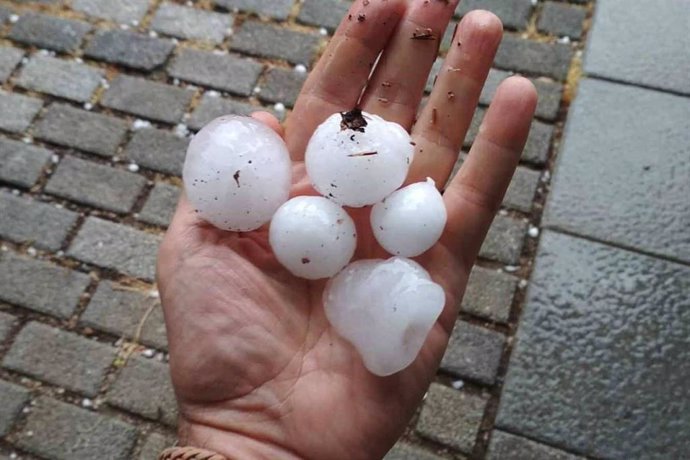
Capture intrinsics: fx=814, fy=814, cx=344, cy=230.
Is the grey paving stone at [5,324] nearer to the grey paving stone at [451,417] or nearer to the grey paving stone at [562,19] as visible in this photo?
the grey paving stone at [451,417]

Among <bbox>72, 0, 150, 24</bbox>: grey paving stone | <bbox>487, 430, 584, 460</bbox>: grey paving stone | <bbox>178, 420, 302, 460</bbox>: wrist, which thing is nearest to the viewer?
<bbox>178, 420, 302, 460</bbox>: wrist

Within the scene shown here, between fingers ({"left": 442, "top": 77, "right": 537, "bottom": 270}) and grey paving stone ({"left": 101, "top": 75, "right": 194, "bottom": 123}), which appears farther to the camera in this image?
grey paving stone ({"left": 101, "top": 75, "right": 194, "bottom": 123})

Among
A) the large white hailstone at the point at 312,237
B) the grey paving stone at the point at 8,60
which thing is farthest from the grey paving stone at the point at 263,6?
the large white hailstone at the point at 312,237

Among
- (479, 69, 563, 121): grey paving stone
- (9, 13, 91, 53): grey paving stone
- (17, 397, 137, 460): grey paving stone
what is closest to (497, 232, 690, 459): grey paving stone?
(479, 69, 563, 121): grey paving stone

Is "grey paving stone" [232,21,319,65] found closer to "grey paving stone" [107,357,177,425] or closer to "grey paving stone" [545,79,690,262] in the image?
"grey paving stone" [545,79,690,262]

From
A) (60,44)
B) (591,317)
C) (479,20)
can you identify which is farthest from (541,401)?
(60,44)

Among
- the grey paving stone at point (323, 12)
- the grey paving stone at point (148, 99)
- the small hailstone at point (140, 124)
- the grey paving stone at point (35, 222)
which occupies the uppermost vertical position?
the grey paving stone at point (323, 12)
